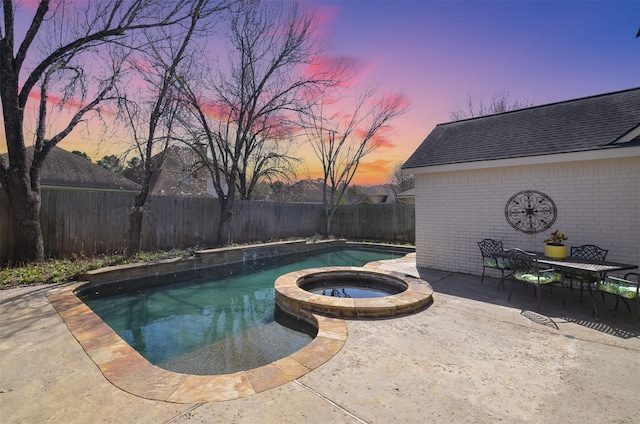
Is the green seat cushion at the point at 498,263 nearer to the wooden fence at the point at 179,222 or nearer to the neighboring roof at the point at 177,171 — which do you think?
the wooden fence at the point at 179,222

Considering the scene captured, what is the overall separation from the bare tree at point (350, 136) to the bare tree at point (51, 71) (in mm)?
7899

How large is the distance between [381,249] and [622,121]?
7.48 metres

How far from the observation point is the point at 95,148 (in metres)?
7.57

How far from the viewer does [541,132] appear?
5793 mm

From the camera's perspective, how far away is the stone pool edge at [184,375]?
2.05 m

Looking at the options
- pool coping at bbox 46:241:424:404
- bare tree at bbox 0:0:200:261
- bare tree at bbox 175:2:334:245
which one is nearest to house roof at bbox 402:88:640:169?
pool coping at bbox 46:241:424:404

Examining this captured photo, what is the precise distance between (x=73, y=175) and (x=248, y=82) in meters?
9.90

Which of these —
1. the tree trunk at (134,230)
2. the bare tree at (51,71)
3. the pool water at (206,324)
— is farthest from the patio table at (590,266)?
the bare tree at (51,71)

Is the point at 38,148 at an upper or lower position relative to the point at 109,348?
upper

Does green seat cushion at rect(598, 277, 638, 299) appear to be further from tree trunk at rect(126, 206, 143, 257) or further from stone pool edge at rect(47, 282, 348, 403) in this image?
tree trunk at rect(126, 206, 143, 257)

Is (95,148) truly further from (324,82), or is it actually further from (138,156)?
(324,82)

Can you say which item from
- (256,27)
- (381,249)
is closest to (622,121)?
(381,249)

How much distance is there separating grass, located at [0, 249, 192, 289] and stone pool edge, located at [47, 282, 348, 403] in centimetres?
266

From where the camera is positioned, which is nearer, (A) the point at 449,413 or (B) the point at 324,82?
(A) the point at 449,413
